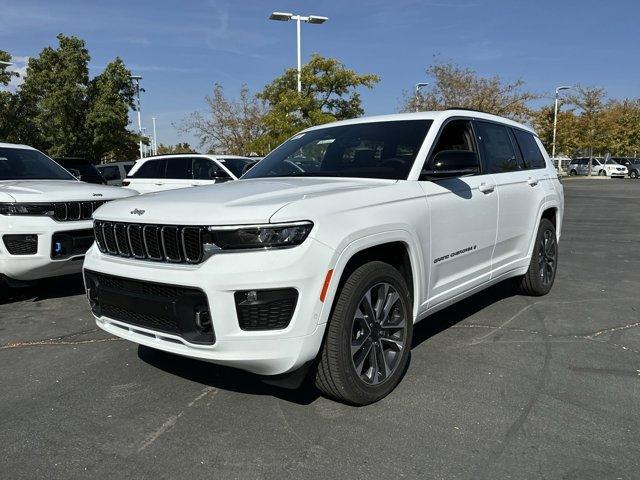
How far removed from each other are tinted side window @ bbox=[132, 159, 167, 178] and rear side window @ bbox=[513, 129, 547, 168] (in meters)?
8.91

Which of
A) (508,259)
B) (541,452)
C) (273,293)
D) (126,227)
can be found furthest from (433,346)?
(126,227)

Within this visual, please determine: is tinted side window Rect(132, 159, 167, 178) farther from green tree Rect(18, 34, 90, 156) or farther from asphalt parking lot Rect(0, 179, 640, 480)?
green tree Rect(18, 34, 90, 156)

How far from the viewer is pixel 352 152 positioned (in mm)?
4242

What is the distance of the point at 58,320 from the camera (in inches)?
206

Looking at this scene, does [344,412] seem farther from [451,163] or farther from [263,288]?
[451,163]

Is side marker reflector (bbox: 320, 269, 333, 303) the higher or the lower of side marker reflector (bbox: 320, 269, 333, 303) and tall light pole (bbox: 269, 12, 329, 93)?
the lower

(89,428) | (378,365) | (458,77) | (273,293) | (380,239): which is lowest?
(89,428)

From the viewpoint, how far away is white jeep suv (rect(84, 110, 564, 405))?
2.78m

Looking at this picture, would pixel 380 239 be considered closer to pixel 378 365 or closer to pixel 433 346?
pixel 378 365

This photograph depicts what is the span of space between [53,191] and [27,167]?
1.70m

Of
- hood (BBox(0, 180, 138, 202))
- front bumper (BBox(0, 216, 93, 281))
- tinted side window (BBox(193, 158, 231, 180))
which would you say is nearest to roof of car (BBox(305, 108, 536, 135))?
hood (BBox(0, 180, 138, 202))

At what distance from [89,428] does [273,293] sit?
1.35 meters

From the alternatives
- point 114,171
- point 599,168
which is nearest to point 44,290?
point 114,171

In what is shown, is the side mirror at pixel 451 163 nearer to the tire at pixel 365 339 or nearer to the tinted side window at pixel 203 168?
the tire at pixel 365 339
